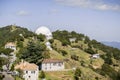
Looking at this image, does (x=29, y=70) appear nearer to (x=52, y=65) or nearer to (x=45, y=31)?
(x=52, y=65)

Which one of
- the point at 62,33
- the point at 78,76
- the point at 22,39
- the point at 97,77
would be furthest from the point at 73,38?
the point at 78,76

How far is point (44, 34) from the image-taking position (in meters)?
103

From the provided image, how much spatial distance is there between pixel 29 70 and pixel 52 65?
10.00 m

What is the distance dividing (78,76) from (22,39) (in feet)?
84.0

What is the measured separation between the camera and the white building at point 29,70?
64375 mm

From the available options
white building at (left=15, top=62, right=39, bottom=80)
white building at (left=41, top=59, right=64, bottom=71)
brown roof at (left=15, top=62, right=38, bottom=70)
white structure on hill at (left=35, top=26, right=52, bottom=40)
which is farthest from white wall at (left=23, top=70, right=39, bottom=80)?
white structure on hill at (left=35, top=26, right=52, bottom=40)

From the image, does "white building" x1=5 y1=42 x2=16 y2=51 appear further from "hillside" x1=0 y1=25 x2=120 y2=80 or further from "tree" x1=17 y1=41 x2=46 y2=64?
"tree" x1=17 y1=41 x2=46 y2=64

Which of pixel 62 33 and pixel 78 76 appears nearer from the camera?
pixel 78 76

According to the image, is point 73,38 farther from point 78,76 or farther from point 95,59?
point 78,76

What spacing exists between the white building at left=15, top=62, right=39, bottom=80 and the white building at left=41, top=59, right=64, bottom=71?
20.1 feet

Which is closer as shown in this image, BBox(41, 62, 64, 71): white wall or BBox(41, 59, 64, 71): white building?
BBox(41, 59, 64, 71): white building

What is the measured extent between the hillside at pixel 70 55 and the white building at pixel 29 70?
8.86 feet

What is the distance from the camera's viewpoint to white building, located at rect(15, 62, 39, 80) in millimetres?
64375

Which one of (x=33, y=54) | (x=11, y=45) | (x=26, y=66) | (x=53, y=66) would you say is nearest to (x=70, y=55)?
(x=11, y=45)
